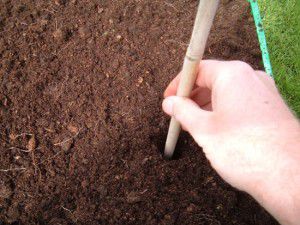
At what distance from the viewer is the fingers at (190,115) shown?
1021 millimetres

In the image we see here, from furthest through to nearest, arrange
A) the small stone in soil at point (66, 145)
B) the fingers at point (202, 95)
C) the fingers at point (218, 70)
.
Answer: the small stone in soil at point (66, 145), the fingers at point (202, 95), the fingers at point (218, 70)

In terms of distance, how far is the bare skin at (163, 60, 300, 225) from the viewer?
3.08 feet

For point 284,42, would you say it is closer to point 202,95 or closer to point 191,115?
point 202,95

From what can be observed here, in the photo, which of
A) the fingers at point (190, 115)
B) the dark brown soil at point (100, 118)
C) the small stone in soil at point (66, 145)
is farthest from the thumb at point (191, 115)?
the small stone in soil at point (66, 145)

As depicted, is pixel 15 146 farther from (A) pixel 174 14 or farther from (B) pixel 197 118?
(A) pixel 174 14

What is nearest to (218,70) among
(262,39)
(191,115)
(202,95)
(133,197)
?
(191,115)

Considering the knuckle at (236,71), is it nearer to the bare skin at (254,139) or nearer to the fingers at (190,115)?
the bare skin at (254,139)

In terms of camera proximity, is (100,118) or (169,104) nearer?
(169,104)

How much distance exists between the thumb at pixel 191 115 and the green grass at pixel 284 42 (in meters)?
1.10

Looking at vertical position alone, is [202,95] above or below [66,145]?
above

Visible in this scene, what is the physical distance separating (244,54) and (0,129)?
131 cm

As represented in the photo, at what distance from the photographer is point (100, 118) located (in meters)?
1.57

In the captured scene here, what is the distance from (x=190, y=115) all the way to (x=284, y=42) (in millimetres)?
1404

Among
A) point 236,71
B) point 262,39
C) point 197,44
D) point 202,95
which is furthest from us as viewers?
point 262,39
